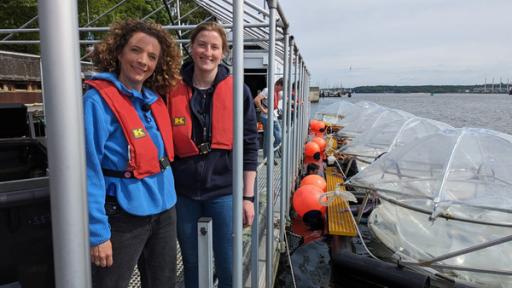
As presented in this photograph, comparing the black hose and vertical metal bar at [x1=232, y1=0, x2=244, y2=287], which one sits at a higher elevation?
vertical metal bar at [x1=232, y1=0, x2=244, y2=287]

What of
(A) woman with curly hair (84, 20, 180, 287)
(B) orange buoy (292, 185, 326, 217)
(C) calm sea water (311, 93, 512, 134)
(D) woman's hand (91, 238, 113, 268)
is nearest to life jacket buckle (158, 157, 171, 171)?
(A) woman with curly hair (84, 20, 180, 287)

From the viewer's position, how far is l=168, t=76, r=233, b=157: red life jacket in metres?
2.03

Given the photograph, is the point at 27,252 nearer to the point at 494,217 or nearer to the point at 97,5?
the point at 494,217

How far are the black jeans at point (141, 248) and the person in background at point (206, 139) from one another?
21cm

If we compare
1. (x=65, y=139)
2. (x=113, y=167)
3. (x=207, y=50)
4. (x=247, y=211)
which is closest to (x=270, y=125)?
(x=247, y=211)

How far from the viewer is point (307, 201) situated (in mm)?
5812

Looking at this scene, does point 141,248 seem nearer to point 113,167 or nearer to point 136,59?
point 113,167

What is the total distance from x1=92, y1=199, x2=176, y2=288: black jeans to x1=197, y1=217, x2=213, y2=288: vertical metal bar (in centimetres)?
26

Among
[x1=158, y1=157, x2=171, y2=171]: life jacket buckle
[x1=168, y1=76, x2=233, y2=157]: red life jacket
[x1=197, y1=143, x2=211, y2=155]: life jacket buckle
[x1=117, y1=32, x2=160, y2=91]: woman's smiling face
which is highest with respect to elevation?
[x1=117, y1=32, x2=160, y2=91]: woman's smiling face

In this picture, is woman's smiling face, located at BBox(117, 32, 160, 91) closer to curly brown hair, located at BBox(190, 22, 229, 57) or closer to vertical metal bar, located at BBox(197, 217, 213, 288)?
curly brown hair, located at BBox(190, 22, 229, 57)

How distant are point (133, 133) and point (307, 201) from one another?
4.47 meters

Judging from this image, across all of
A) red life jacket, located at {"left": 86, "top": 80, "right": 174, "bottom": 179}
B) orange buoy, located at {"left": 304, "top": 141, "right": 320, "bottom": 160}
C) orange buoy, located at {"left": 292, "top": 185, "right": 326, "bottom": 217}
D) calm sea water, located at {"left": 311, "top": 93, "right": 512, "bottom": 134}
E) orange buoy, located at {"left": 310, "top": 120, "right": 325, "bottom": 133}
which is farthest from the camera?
calm sea water, located at {"left": 311, "top": 93, "right": 512, "bottom": 134}

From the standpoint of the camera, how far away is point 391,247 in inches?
197

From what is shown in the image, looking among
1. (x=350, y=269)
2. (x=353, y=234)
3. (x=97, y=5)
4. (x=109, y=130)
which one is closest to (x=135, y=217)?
(x=109, y=130)
